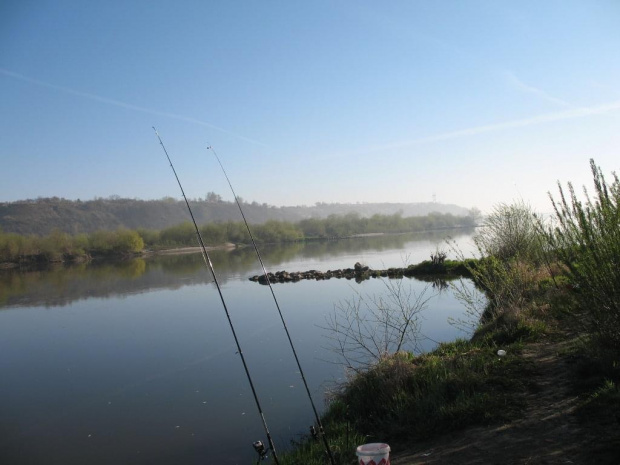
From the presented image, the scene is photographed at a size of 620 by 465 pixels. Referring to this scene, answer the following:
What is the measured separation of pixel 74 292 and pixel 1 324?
7865 mm

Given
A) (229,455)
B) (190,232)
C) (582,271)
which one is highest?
(190,232)

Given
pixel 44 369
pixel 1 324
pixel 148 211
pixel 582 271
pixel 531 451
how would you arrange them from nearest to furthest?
1. pixel 531 451
2. pixel 582 271
3. pixel 44 369
4. pixel 1 324
5. pixel 148 211

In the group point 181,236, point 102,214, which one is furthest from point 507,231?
point 102,214

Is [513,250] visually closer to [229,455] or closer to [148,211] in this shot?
[229,455]

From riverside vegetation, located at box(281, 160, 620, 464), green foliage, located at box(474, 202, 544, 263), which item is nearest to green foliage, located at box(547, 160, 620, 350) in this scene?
riverside vegetation, located at box(281, 160, 620, 464)

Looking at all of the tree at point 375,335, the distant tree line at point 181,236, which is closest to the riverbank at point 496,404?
the tree at point 375,335

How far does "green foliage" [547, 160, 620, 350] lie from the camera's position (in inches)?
176

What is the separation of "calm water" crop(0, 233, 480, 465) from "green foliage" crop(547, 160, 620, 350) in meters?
3.72

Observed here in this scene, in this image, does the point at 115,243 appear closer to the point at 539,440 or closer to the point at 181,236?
the point at 181,236

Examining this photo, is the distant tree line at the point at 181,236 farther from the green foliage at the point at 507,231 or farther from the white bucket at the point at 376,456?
the white bucket at the point at 376,456

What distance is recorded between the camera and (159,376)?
905 centimetres

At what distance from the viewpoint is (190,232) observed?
231 feet

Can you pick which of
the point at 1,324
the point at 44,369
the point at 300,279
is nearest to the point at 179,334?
the point at 44,369

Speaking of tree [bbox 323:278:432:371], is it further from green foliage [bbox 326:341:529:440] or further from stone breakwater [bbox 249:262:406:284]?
stone breakwater [bbox 249:262:406:284]
